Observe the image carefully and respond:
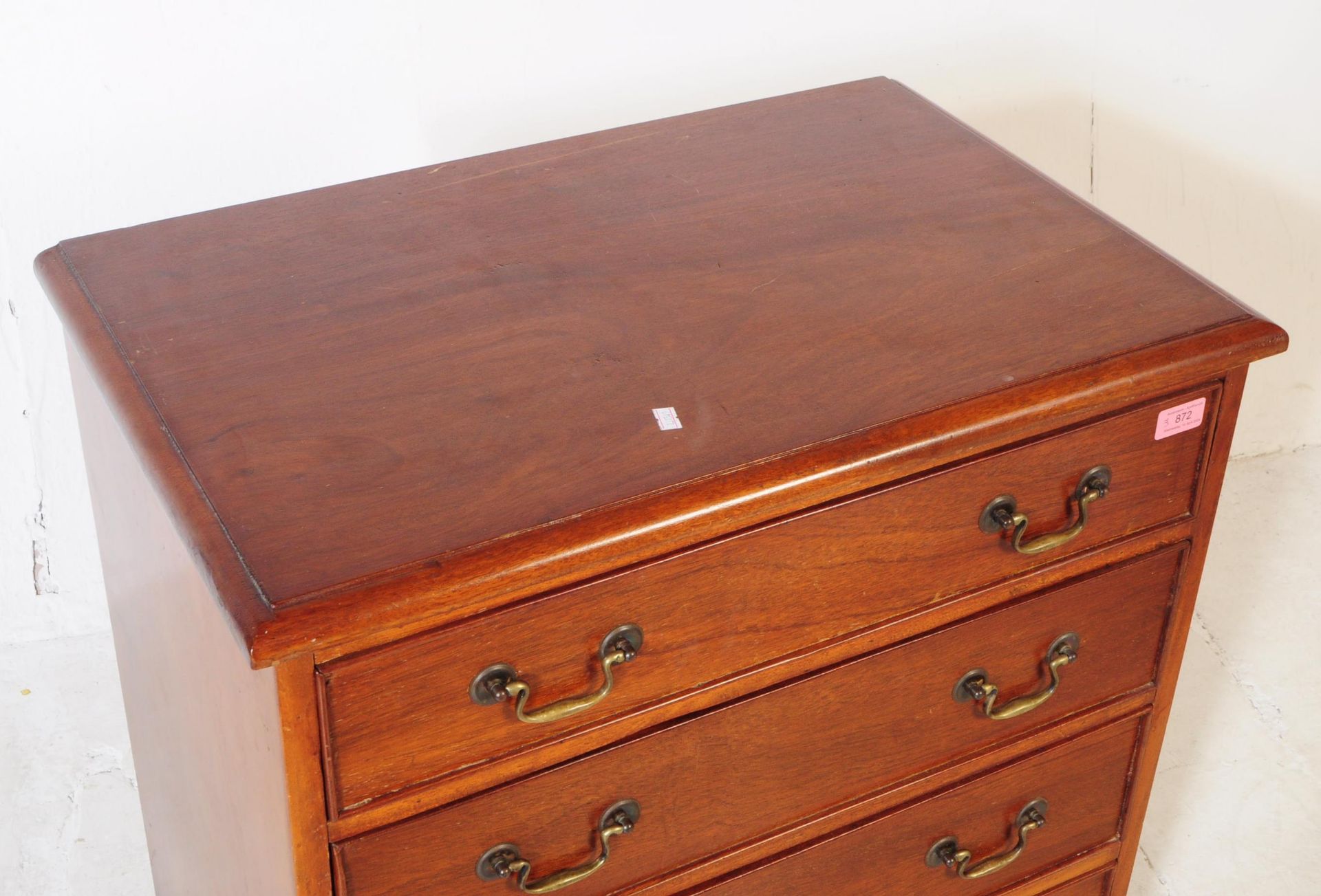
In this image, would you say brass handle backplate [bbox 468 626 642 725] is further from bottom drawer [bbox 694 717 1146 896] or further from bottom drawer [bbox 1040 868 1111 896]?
bottom drawer [bbox 1040 868 1111 896]

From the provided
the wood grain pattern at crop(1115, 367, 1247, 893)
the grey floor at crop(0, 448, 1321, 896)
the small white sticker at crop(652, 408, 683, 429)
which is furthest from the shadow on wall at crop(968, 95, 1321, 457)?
the small white sticker at crop(652, 408, 683, 429)

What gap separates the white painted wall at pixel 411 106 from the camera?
1.83 metres

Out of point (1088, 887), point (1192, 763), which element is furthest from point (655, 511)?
point (1192, 763)

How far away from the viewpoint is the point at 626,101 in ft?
6.72

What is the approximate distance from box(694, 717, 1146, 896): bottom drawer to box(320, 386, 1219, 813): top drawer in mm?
244

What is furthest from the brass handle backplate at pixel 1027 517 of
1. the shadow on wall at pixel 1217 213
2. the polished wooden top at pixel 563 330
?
the shadow on wall at pixel 1217 213

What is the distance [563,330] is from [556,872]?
1.45ft

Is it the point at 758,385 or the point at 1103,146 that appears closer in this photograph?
the point at 758,385

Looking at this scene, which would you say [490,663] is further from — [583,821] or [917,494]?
[917,494]

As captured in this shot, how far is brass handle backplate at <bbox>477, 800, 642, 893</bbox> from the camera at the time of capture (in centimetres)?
121

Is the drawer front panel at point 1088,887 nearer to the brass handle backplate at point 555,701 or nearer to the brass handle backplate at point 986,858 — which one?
the brass handle backplate at point 986,858

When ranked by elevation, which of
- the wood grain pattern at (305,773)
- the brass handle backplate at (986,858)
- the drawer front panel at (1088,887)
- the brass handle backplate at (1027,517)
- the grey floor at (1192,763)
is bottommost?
the grey floor at (1192,763)

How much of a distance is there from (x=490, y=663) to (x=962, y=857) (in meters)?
0.61

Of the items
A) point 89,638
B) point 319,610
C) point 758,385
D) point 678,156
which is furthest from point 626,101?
point 319,610
